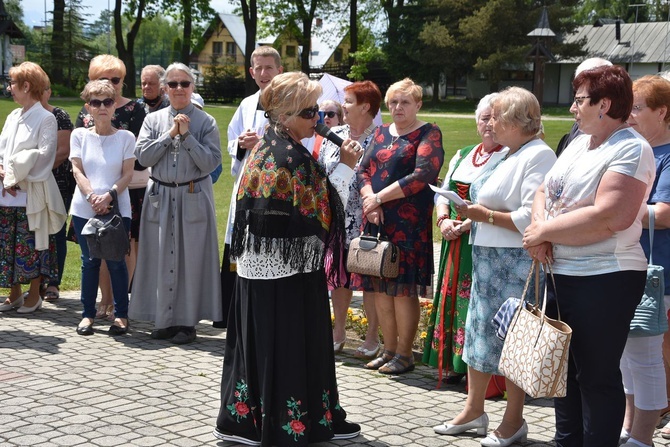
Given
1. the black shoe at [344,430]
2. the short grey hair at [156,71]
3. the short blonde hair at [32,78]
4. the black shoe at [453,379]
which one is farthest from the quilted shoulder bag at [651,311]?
the short blonde hair at [32,78]

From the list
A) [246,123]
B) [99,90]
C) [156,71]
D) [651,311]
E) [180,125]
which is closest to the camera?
[651,311]

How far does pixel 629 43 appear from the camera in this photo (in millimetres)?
62125

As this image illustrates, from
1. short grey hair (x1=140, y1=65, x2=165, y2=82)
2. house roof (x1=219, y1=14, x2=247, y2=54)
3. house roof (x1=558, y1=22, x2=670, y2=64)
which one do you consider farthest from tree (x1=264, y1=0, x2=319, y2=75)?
short grey hair (x1=140, y1=65, x2=165, y2=82)

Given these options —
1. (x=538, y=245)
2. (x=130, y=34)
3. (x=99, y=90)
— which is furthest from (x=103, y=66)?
(x=130, y=34)

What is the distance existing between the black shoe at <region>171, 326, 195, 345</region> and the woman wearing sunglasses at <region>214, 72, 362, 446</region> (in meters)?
2.31

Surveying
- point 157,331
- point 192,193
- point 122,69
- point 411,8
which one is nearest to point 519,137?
point 192,193

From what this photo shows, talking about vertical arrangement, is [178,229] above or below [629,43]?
below

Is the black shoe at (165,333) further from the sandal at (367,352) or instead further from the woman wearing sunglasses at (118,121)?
the sandal at (367,352)

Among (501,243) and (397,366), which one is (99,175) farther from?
(501,243)

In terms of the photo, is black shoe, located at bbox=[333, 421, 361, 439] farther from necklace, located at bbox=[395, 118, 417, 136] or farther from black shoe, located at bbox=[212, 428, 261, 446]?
necklace, located at bbox=[395, 118, 417, 136]

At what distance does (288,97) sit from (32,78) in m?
4.11

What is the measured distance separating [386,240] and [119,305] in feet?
8.35

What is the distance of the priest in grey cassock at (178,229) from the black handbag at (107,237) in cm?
22

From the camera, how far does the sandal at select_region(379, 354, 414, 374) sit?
22.0ft
